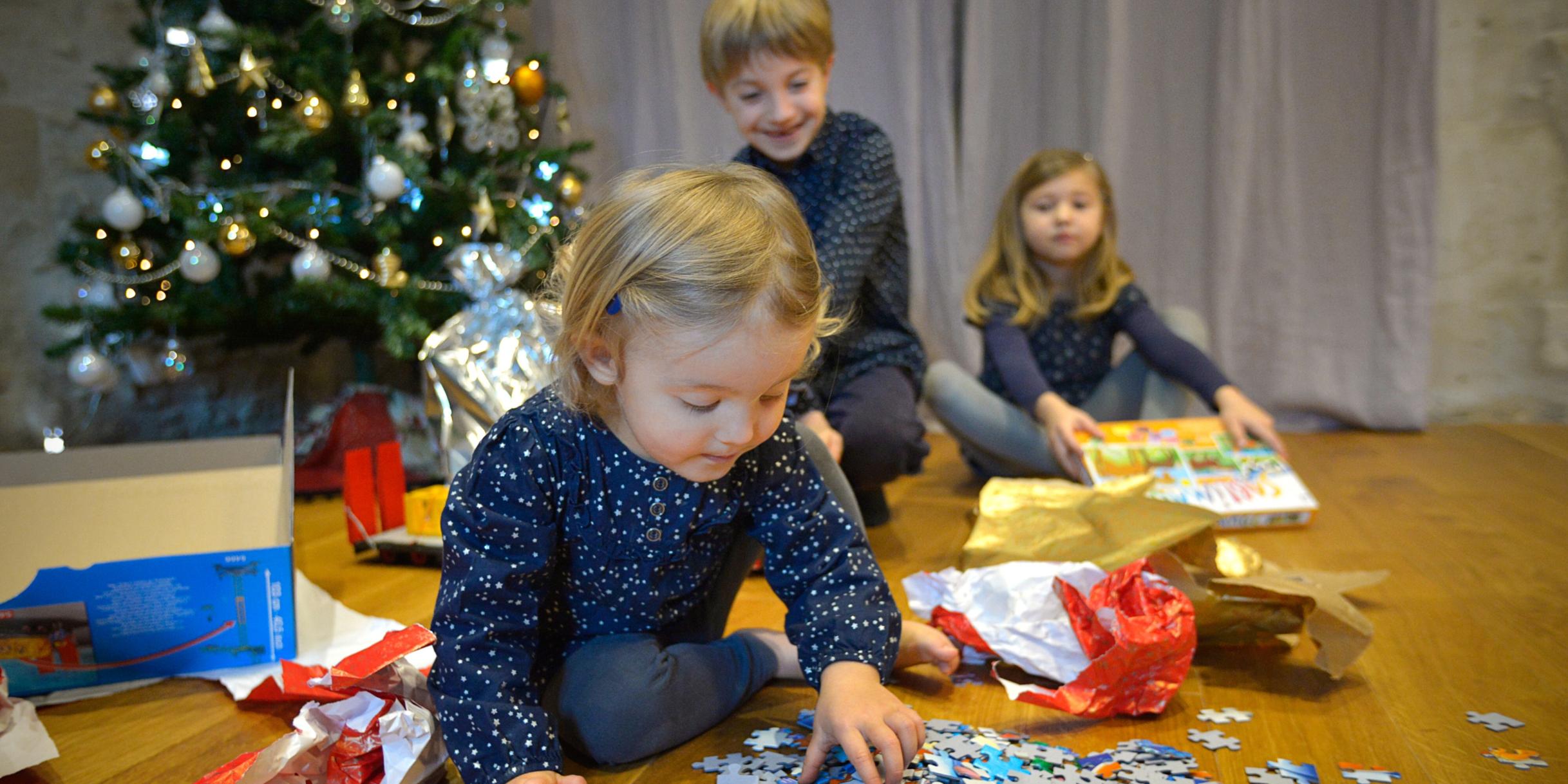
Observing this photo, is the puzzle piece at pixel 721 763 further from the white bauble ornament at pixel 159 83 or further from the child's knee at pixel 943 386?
the white bauble ornament at pixel 159 83

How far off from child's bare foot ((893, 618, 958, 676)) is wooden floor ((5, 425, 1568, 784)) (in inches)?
1.7

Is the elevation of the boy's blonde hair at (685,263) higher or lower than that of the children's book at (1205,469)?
higher

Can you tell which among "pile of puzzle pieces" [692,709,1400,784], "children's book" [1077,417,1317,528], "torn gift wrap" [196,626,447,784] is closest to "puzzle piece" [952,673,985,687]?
"pile of puzzle pieces" [692,709,1400,784]

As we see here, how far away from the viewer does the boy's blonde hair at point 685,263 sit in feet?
2.89

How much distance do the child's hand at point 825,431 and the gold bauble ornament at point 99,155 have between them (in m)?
1.60

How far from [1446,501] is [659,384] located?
68.7 inches

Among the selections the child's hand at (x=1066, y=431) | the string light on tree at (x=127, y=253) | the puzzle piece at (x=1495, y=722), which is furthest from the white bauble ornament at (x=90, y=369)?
the puzzle piece at (x=1495, y=722)

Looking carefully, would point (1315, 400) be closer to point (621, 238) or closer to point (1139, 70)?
point (1139, 70)

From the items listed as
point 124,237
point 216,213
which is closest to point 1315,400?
point 216,213

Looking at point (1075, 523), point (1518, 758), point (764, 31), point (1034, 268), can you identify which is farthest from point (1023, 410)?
point (1518, 758)

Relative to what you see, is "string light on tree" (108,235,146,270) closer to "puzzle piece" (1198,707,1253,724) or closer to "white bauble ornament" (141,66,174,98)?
"white bauble ornament" (141,66,174,98)

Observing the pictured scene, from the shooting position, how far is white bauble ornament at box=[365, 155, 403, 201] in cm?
218

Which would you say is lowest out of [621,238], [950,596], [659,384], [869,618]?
[950,596]

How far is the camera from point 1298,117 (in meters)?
2.64
